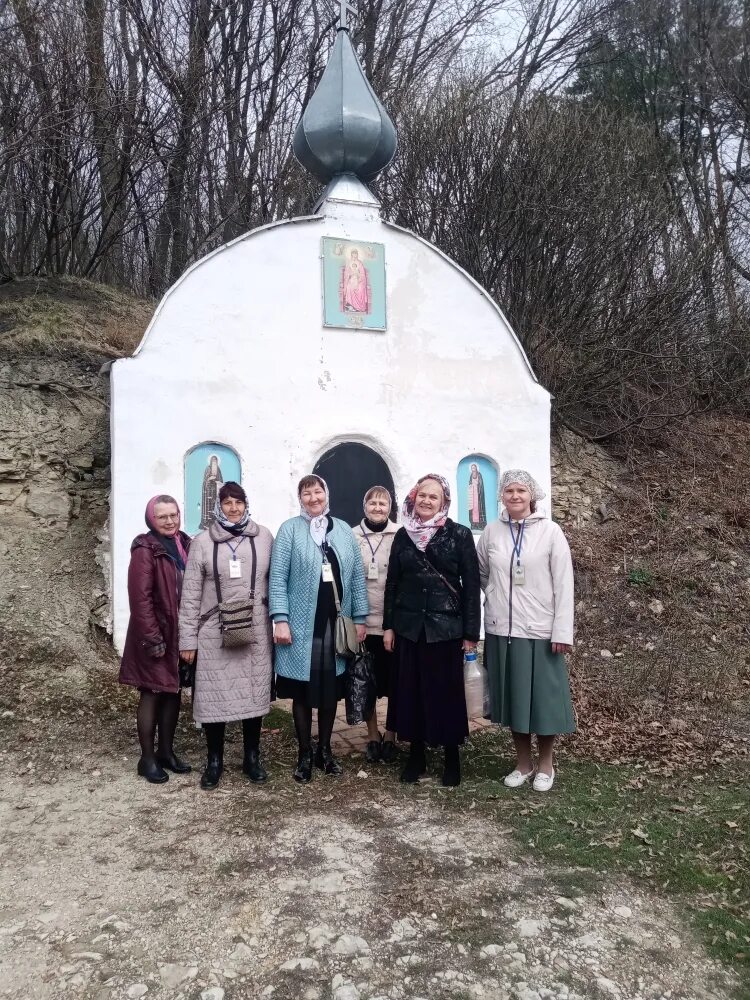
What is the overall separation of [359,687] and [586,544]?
6.09 meters

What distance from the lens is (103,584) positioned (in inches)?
292

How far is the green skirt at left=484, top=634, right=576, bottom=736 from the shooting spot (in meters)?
4.30

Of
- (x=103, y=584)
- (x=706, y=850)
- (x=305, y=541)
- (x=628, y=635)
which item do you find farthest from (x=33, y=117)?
(x=706, y=850)

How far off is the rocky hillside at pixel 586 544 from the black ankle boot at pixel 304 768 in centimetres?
198

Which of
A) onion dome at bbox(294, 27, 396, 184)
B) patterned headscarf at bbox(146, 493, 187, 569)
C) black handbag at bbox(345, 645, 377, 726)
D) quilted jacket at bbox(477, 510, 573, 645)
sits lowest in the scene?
black handbag at bbox(345, 645, 377, 726)

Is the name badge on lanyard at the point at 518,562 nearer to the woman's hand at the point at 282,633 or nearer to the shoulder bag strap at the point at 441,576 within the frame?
the shoulder bag strap at the point at 441,576

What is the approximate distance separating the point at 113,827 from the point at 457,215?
32.4ft

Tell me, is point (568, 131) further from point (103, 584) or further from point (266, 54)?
point (103, 584)

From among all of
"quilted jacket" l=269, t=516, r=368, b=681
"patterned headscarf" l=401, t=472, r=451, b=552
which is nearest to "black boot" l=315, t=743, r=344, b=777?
"quilted jacket" l=269, t=516, r=368, b=681

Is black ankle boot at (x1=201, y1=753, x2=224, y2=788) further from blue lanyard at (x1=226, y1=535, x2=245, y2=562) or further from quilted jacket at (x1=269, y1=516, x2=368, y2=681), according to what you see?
blue lanyard at (x1=226, y1=535, x2=245, y2=562)

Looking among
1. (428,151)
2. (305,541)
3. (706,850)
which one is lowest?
(706,850)

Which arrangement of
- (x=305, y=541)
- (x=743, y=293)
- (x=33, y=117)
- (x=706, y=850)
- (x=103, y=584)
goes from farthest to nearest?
(x=743, y=293), (x=33, y=117), (x=103, y=584), (x=305, y=541), (x=706, y=850)

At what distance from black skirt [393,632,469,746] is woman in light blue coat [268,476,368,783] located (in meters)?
0.38

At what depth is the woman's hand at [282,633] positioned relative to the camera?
4.28 meters
